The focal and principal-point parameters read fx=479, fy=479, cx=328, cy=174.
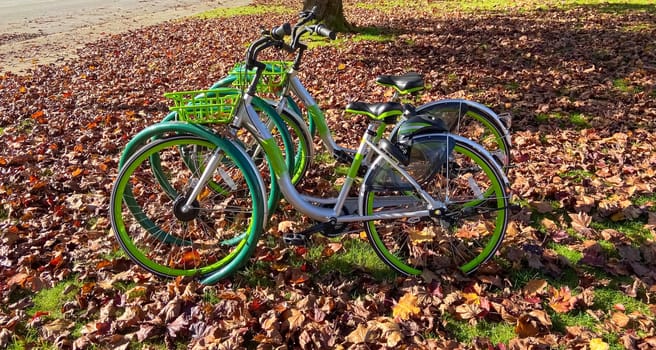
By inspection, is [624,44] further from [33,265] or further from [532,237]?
[33,265]

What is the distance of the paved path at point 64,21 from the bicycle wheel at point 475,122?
8.91m

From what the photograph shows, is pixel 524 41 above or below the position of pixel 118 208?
above

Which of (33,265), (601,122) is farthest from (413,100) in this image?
(33,265)

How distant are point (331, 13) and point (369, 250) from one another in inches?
324

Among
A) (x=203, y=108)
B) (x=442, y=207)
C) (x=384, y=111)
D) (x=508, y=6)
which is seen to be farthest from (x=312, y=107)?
(x=508, y=6)

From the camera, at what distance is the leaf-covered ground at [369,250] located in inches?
109

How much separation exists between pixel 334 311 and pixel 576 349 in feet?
4.39

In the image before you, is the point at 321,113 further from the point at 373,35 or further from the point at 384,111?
the point at 373,35

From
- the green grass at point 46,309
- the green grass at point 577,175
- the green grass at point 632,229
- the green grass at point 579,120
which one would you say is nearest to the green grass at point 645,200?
the green grass at point 632,229

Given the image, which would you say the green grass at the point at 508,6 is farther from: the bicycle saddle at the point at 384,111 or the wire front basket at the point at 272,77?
the bicycle saddle at the point at 384,111

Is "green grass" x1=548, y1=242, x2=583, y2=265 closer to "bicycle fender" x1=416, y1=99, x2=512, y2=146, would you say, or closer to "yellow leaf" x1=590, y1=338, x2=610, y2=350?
"yellow leaf" x1=590, y1=338, x2=610, y2=350

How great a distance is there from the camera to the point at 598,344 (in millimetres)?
2533

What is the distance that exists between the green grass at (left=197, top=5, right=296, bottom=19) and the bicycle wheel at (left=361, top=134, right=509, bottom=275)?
13.9 meters

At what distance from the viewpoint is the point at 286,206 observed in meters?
4.15
